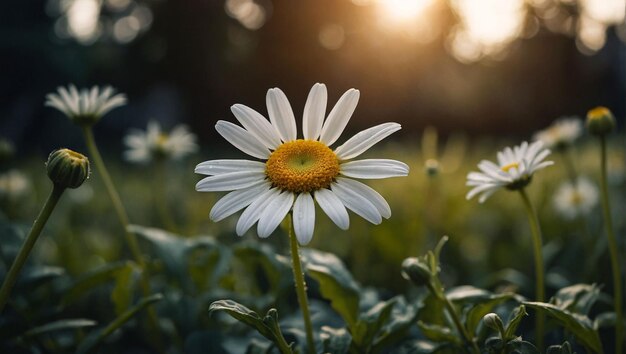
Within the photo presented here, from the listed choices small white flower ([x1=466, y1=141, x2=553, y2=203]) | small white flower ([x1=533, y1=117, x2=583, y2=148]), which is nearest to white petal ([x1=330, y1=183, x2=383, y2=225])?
small white flower ([x1=466, y1=141, x2=553, y2=203])

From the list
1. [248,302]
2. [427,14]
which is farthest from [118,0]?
[248,302]

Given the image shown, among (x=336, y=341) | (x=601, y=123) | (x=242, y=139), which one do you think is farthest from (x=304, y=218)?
(x=601, y=123)

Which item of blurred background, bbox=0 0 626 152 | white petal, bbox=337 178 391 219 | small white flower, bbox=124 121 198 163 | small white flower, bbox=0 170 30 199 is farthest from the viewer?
blurred background, bbox=0 0 626 152

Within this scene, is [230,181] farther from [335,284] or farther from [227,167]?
[335,284]

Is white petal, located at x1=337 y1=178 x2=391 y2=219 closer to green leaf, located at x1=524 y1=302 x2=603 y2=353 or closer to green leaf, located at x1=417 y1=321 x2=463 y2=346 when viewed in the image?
green leaf, located at x1=417 y1=321 x2=463 y2=346

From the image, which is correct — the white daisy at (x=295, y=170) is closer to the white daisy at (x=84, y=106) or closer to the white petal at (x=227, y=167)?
the white petal at (x=227, y=167)

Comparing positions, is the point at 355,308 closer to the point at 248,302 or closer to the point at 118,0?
the point at 248,302

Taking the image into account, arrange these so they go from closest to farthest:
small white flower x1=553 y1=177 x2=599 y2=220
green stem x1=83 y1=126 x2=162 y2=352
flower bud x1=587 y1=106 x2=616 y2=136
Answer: flower bud x1=587 y1=106 x2=616 y2=136 < green stem x1=83 y1=126 x2=162 y2=352 < small white flower x1=553 y1=177 x2=599 y2=220
